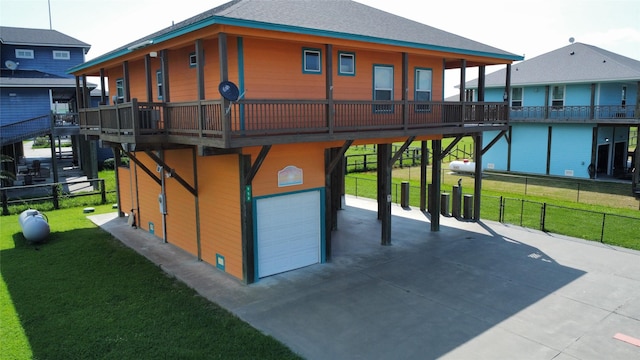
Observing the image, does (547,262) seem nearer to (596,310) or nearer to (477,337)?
(596,310)

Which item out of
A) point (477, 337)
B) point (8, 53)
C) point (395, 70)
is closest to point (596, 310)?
point (477, 337)

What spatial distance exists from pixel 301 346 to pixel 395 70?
9.66 m

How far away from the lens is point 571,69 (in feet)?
105

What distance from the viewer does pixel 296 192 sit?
13.1 meters

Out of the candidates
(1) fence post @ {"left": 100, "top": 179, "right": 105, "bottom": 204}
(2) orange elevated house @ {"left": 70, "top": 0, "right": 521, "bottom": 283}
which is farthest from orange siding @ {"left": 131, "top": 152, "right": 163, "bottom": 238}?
(1) fence post @ {"left": 100, "top": 179, "right": 105, "bottom": 204}

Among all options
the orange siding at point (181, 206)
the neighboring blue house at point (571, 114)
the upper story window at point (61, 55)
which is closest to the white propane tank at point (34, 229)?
the orange siding at point (181, 206)

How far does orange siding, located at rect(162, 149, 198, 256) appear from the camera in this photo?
14602 millimetres

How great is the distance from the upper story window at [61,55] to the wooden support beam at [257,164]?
110ft

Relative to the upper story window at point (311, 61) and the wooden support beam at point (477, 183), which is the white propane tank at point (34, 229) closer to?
the upper story window at point (311, 61)

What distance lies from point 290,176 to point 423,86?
20.5 feet

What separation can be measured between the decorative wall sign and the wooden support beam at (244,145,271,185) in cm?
95

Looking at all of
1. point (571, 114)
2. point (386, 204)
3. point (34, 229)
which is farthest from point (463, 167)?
point (34, 229)

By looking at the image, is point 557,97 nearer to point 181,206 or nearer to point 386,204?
point 386,204

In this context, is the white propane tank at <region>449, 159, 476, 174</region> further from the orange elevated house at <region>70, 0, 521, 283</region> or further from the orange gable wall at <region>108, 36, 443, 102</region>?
the orange gable wall at <region>108, 36, 443, 102</region>
